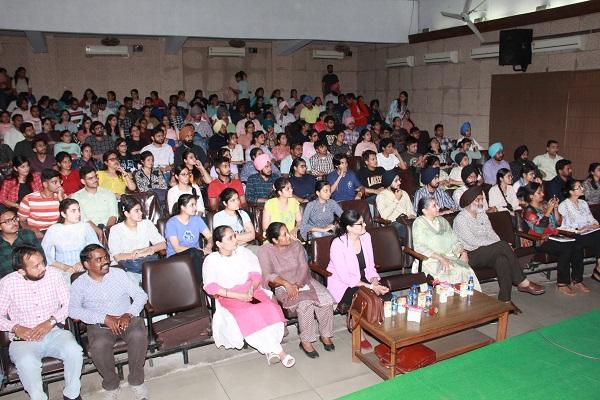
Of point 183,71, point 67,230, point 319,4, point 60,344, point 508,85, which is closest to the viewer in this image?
point 60,344

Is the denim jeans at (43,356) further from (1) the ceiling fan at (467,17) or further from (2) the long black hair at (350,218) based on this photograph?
(1) the ceiling fan at (467,17)

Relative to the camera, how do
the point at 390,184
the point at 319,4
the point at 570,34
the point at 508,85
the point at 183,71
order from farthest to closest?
1. the point at 183,71
2. the point at 319,4
3. the point at 508,85
4. the point at 570,34
5. the point at 390,184

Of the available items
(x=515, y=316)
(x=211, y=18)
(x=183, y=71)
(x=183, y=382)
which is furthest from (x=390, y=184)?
(x=183, y=71)

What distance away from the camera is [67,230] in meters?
4.30

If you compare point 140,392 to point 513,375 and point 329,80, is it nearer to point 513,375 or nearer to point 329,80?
point 513,375

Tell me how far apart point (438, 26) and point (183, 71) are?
250 inches

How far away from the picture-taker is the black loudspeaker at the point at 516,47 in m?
8.63

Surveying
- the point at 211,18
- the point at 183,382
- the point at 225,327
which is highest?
the point at 211,18

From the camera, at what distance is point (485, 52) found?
965 centimetres

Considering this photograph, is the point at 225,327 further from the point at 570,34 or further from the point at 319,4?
the point at 319,4

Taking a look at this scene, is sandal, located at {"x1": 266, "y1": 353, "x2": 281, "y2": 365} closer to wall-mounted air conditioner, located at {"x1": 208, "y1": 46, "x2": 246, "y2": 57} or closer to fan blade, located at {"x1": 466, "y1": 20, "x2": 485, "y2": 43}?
fan blade, located at {"x1": 466, "y1": 20, "x2": 485, "y2": 43}

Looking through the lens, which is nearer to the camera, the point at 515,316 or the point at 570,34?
the point at 515,316

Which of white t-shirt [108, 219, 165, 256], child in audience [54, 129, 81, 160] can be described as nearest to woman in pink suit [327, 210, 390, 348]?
white t-shirt [108, 219, 165, 256]

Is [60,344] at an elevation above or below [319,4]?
below
